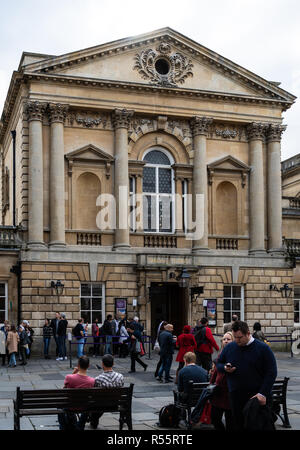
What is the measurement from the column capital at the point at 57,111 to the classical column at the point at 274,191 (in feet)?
34.6

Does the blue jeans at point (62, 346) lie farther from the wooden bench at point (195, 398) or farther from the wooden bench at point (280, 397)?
the wooden bench at point (280, 397)

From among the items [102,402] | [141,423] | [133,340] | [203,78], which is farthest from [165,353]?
[203,78]

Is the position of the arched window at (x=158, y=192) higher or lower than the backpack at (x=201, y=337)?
higher

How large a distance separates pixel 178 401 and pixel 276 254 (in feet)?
74.6

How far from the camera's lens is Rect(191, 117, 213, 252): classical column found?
3394 cm

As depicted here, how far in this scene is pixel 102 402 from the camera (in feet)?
38.9

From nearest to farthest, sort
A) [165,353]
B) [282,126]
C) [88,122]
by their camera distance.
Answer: [165,353]
[88,122]
[282,126]

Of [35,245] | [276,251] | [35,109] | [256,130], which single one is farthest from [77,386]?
[256,130]

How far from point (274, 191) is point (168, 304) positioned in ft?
25.4

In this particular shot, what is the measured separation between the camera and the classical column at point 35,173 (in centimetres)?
3131

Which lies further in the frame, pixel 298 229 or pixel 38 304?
pixel 298 229

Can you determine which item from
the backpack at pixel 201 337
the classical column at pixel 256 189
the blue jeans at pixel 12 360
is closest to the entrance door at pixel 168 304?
the classical column at pixel 256 189

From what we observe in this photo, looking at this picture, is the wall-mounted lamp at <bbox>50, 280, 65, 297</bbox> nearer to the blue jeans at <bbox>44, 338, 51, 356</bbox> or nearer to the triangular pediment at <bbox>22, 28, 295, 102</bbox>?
the blue jeans at <bbox>44, 338, 51, 356</bbox>

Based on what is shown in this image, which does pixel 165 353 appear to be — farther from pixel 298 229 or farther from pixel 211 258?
pixel 298 229
